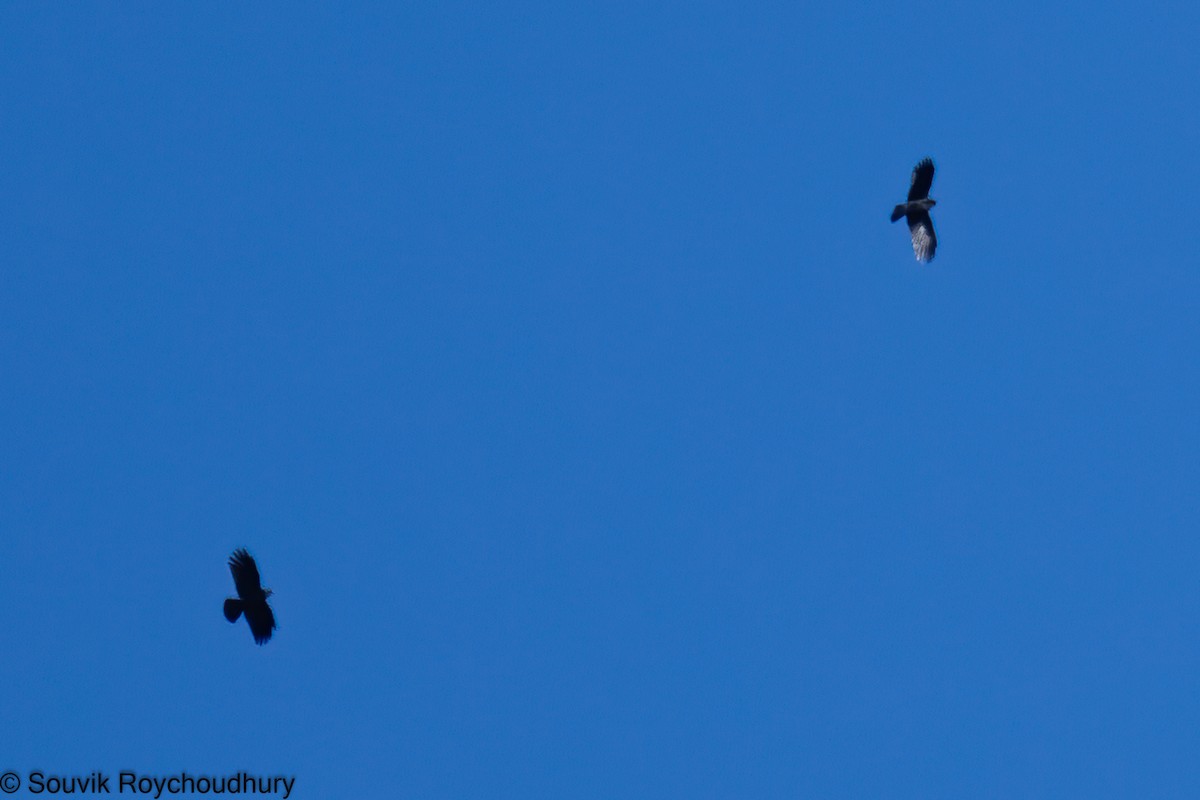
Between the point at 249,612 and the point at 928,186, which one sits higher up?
the point at 928,186

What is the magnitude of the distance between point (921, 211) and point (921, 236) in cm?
45

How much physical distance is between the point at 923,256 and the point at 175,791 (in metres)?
15.8

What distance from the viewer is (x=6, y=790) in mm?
27781

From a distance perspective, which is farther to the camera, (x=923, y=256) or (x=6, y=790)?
(x=923, y=256)

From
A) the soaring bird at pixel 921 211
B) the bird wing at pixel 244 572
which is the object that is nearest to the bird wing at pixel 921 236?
the soaring bird at pixel 921 211

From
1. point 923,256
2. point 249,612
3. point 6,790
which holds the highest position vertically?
point 923,256

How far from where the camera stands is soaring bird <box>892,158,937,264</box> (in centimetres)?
3127

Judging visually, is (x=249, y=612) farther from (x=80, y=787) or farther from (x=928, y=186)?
(x=928, y=186)

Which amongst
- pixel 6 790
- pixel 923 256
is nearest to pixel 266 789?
pixel 6 790

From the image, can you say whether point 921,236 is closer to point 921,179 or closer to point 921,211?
point 921,211

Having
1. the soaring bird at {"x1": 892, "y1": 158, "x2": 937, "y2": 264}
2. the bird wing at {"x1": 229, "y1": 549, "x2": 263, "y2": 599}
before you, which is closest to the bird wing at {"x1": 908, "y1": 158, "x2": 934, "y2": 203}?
the soaring bird at {"x1": 892, "y1": 158, "x2": 937, "y2": 264}

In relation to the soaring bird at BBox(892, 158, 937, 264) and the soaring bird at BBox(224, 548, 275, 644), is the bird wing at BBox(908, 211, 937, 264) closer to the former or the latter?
the soaring bird at BBox(892, 158, 937, 264)

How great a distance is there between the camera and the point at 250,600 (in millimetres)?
28875

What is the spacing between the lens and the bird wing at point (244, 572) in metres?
28.4
